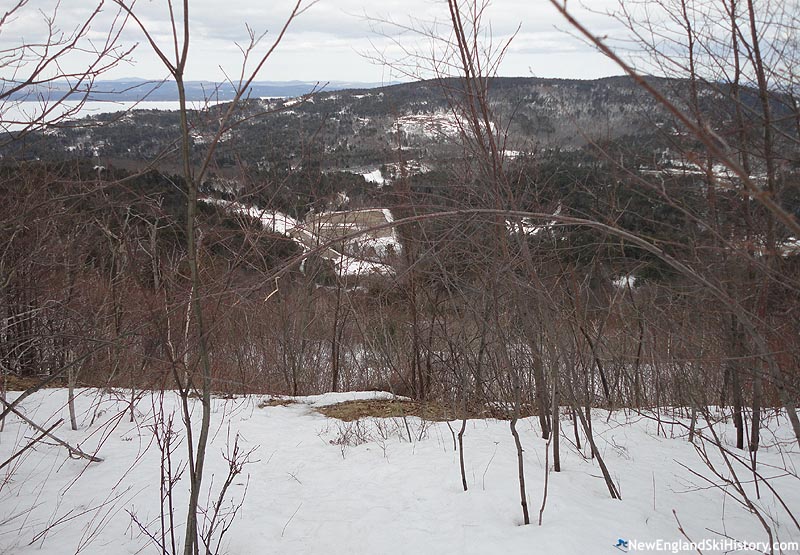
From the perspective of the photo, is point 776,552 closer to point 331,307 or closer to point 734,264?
point 734,264

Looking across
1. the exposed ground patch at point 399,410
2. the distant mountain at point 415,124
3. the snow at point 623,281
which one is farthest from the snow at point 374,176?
the snow at point 623,281

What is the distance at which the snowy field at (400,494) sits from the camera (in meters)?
3.31

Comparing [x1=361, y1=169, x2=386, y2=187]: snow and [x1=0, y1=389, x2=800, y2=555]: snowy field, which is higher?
[x1=361, y1=169, x2=386, y2=187]: snow

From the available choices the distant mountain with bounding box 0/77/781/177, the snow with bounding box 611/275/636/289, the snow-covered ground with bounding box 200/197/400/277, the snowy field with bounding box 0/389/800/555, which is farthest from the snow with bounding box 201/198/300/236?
the snow with bounding box 611/275/636/289

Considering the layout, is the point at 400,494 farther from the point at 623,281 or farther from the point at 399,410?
the point at 623,281

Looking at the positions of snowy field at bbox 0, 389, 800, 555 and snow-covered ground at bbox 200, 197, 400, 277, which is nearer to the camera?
snow-covered ground at bbox 200, 197, 400, 277

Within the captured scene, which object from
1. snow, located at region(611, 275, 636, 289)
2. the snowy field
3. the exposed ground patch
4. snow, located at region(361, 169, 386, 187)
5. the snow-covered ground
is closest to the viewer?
the snow-covered ground

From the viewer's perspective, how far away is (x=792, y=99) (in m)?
2.67

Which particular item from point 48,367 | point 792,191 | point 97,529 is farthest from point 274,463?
point 48,367

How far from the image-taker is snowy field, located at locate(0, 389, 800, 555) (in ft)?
10.9

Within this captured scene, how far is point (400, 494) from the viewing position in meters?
4.14

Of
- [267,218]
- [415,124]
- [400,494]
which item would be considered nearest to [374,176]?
[415,124]

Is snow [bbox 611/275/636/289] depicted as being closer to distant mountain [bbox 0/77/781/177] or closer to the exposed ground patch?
distant mountain [bbox 0/77/781/177]

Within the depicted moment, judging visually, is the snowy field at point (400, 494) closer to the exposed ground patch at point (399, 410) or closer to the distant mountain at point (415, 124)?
the exposed ground patch at point (399, 410)
